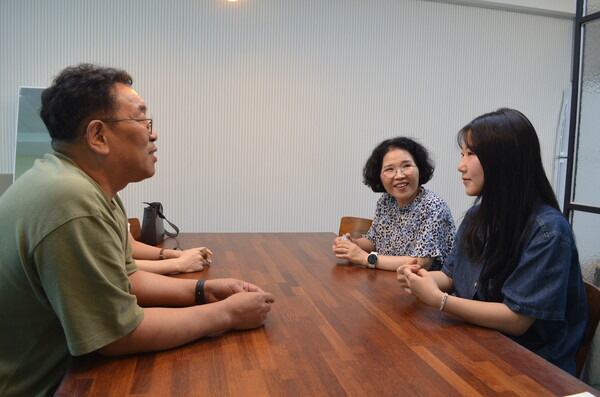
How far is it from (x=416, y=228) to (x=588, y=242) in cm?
117

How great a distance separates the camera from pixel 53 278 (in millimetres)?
912

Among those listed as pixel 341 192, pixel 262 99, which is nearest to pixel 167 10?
pixel 262 99

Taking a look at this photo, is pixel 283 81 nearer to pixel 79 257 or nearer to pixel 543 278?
pixel 543 278

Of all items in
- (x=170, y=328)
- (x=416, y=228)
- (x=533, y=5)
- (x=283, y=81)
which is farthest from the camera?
(x=533, y=5)

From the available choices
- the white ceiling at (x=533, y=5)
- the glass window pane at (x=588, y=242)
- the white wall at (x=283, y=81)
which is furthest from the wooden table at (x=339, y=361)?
the white ceiling at (x=533, y=5)

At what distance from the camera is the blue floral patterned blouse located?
1.96m

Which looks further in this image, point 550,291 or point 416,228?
point 416,228

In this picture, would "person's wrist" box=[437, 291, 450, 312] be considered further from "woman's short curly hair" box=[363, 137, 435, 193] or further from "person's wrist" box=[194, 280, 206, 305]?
"woman's short curly hair" box=[363, 137, 435, 193]

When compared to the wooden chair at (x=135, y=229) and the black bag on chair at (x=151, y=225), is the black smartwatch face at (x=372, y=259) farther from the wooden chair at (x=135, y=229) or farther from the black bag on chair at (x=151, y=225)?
the wooden chair at (x=135, y=229)

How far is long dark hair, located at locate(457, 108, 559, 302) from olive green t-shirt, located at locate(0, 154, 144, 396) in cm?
102

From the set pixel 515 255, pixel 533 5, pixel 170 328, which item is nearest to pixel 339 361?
pixel 170 328

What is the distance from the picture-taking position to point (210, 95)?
165 inches

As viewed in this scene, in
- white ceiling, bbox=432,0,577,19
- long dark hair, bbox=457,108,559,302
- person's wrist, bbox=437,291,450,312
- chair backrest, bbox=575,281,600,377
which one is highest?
white ceiling, bbox=432,0,577,19

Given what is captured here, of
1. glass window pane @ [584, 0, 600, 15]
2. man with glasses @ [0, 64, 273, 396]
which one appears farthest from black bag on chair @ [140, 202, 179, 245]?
glass window pane @ [584, 0, 600, 15]
